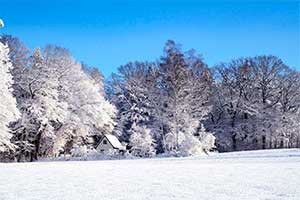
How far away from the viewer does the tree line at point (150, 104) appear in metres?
39.0

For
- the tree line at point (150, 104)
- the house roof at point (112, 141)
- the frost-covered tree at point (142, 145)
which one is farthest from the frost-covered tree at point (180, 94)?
the house roof at point (112, 141)

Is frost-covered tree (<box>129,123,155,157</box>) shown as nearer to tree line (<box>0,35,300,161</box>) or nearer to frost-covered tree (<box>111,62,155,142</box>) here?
tree line (<box>0,35,300,161</box>)

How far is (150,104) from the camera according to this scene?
48.6 metres

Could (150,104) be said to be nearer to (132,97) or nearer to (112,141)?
(132,97)

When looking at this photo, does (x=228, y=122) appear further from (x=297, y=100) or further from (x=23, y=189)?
(x=23, y=189)

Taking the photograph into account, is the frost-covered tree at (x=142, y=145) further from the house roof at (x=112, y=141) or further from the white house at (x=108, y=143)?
the house roof at (x=112, y=141)

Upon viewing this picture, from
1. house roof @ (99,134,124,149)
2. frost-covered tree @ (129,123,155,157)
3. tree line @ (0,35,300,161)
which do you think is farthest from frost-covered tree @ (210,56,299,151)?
frost-covered tree @ (129,123,155,157)

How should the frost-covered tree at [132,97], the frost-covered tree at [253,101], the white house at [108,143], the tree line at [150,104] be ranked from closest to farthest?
1. the tree line at [150,104]
2. the white house at [108,143]
3. the frost-covered tree at [132,97]
4. the frost-covered tree at [253,101]

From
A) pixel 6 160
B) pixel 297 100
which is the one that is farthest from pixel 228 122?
pixel 6 160

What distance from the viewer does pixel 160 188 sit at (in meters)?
12.7

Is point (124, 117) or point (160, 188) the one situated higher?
point (124, 117)

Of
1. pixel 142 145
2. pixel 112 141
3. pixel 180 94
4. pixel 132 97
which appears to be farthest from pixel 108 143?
pixel 180 94

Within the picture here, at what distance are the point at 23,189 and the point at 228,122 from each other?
43917 millimetres

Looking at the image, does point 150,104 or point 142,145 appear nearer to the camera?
point 142,145
